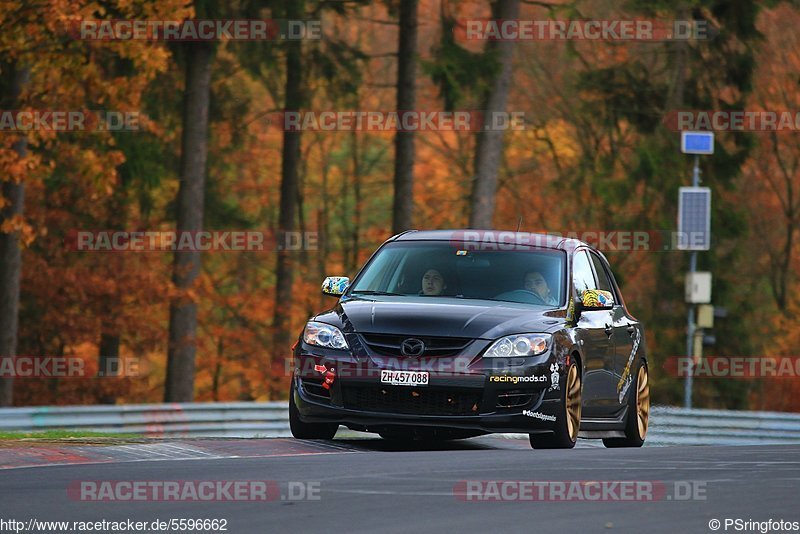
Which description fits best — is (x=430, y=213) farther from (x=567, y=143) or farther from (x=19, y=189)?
(x=19, y=189)

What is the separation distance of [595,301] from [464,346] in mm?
1641

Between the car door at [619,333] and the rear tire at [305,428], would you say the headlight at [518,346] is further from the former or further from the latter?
the car door at [619,333]

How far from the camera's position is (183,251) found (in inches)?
1251

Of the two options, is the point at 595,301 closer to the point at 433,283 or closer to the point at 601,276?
the point at 433,283

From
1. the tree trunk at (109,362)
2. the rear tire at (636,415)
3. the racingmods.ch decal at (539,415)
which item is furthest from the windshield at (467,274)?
the tree trunk at (109,362)

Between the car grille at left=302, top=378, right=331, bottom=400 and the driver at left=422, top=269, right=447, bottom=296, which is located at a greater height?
the driver at left=422, top=269, right=447, bottom=296

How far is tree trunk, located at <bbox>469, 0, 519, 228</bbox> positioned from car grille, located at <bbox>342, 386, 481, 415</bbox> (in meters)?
18.2

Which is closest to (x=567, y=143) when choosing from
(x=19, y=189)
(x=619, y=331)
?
(x=19, y=189)

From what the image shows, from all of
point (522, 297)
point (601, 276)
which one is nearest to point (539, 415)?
point (522, 297)

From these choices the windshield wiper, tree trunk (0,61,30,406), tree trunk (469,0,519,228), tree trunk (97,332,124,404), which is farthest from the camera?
tree trunk (97,332,124,404)

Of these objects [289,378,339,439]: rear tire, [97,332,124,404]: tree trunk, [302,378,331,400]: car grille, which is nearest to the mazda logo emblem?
[302,378,331,400]: car grille

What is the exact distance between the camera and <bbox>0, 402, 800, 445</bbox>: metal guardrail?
18.4 meters

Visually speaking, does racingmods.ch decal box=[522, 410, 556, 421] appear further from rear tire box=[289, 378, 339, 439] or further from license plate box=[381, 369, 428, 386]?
rear tire box=[289, 378, 339, 439]

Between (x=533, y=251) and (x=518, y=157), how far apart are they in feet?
120
